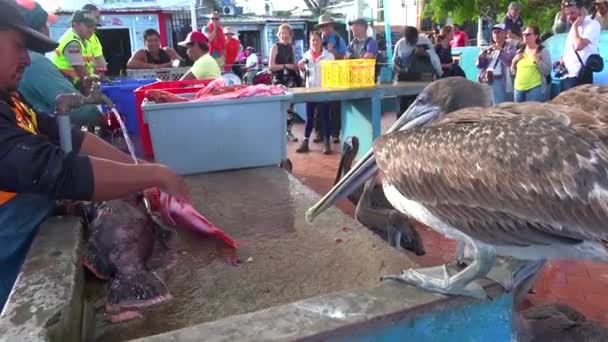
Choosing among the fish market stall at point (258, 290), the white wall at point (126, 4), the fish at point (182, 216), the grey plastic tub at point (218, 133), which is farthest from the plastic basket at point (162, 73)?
the white wall at point (126, 4)

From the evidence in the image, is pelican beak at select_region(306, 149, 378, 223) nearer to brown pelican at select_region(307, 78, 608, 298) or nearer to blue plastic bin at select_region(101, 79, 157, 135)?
brown pelican at select_region(307, 78, 608, 298)

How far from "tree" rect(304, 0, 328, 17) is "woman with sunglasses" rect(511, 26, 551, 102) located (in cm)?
1727

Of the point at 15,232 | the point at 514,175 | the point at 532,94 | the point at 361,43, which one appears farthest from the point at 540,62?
the point at 15,232

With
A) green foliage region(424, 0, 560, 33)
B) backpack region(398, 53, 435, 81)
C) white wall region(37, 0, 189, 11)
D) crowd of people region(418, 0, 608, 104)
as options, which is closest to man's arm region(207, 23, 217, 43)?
crowd of people region(418, 0, 608, 104)

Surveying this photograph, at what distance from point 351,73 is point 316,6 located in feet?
63.2

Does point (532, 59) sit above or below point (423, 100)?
above

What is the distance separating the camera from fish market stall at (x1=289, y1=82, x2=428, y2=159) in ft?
18.6

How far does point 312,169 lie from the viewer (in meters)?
7.04

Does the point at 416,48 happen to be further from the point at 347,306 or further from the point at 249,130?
the point at 347,306

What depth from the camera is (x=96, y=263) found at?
205 centimetres

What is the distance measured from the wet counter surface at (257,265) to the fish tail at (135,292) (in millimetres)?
39

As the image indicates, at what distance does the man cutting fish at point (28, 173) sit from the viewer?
1.80m

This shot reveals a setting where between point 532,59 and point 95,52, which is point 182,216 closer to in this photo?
point 95,52

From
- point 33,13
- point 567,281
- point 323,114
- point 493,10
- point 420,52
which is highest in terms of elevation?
point 493,10
